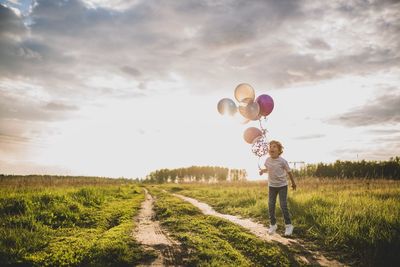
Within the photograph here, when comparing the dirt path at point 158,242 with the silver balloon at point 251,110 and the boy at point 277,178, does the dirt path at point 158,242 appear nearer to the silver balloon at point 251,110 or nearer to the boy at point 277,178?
the boy at point 277,178

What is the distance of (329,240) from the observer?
7.20 m

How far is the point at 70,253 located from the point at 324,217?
279 inches

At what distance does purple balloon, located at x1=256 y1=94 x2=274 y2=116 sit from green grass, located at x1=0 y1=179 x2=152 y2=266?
6.17 metres

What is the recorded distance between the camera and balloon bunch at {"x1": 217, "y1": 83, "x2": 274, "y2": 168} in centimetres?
1052

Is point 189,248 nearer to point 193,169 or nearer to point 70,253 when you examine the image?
point 70,253

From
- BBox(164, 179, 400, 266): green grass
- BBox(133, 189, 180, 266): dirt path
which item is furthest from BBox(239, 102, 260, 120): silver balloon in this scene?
BBox(133, 189, 180, 266): dirt path

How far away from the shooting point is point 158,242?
23.2ft

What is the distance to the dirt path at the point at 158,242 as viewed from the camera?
18.8ft

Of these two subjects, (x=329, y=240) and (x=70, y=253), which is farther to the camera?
(x=329, y=240)

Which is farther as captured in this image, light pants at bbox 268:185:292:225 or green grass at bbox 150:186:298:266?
light pants at bbox 268:185:292:225

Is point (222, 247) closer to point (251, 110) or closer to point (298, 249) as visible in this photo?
point (298, 249)

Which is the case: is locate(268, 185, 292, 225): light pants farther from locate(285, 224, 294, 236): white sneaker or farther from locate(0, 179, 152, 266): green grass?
locate(0, 179, 152, 266): green grass

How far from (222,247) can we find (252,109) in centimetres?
555

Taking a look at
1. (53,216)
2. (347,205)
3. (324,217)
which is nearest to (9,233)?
(53,216)
